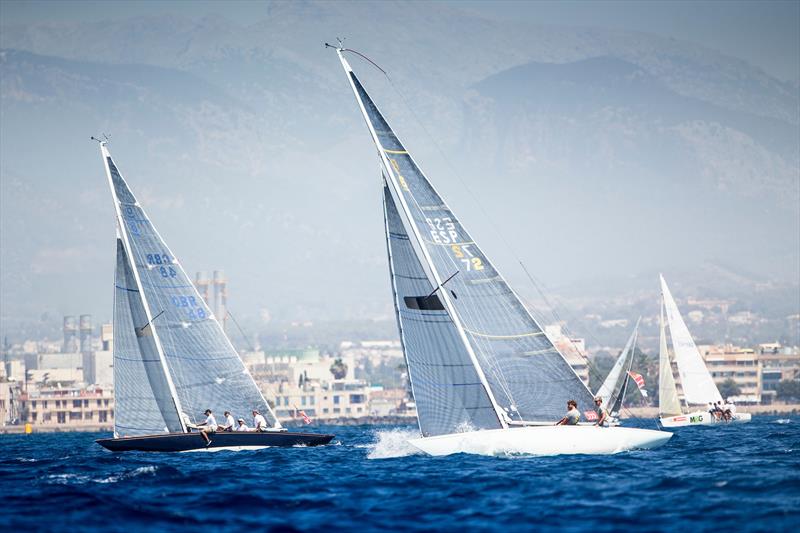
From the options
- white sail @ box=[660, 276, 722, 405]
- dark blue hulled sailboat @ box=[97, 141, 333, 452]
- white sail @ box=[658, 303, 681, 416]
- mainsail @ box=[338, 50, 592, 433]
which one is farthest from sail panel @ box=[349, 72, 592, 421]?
white sail @ box=[658, 303, 681, 416]

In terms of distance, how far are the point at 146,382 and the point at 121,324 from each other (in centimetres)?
245

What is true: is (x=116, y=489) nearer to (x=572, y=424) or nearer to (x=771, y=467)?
(x=572, y=424)

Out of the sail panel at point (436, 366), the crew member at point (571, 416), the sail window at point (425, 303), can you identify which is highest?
the sail window at point (425, 303)

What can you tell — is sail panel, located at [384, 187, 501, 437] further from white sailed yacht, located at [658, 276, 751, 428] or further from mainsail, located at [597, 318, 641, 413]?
white sailed yacht, located at [658, 276, 751, 428]

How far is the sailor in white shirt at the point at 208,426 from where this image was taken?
4997cm

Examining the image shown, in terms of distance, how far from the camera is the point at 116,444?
51.9 metres

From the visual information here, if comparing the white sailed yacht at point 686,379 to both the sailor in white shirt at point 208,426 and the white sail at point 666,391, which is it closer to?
the white sail at point 666,391

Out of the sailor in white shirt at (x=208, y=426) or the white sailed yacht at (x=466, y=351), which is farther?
the sailor in white shirt at (x=208, y=426)

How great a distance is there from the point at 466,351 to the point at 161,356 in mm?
16689

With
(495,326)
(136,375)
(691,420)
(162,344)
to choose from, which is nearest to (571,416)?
(495,326)

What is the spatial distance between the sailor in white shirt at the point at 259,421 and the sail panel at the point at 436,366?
49.4 ft

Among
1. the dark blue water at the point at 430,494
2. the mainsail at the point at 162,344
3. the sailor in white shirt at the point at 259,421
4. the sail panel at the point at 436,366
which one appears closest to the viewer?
the dark blue water at the point at 430,494

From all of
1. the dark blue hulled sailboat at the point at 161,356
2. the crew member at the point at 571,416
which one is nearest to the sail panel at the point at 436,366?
the crew member at the point at 571,416

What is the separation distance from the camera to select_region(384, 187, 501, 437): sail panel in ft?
125
